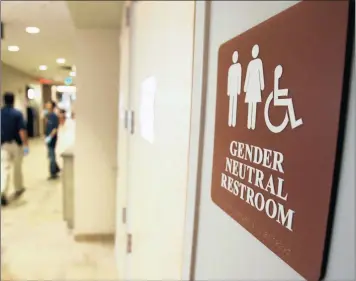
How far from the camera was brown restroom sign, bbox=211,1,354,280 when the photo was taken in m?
0.35

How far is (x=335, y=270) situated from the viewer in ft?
1.14

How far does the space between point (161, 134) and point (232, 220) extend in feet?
1.72

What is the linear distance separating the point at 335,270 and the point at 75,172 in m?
2.97

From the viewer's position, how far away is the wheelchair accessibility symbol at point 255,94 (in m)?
0.42

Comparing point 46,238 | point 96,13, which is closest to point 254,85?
point 96,13

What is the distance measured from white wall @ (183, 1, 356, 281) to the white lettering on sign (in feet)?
0.23

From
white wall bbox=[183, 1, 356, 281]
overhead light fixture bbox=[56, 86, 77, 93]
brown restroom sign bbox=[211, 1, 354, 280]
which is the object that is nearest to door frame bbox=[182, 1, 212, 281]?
white wall bbox=[183, 1, 356, 281]

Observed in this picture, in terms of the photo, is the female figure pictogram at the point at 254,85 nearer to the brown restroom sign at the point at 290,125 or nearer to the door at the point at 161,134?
the brown restroom sign at the point at 290,125

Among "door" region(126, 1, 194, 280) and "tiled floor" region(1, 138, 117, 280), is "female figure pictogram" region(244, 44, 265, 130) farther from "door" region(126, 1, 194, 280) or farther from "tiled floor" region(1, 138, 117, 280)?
"tiled floor" region(1, 138, 117, 280)

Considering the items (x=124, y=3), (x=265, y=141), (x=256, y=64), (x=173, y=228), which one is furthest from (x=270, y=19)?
(x=124, y=3)

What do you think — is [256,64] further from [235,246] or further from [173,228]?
[173,228]

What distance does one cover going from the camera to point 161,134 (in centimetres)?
108

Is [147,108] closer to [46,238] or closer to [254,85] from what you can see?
[254,85]

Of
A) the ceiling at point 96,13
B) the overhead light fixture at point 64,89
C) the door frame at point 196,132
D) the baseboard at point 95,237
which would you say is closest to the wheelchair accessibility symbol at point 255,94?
the door frame at point 196,132
